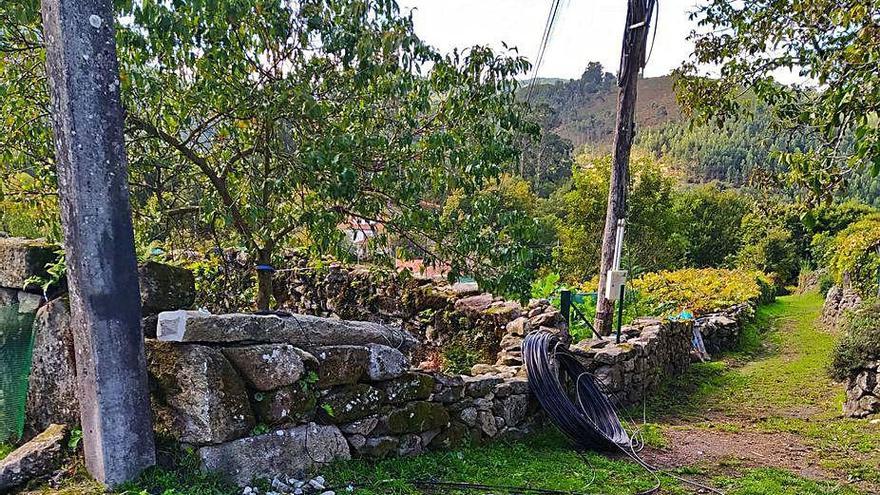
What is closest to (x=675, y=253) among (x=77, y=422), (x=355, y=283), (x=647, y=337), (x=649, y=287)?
(x=649, y=287)

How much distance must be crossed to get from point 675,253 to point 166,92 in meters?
19.0

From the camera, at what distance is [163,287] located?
11.4 feet

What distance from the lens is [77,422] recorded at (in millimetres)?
3258

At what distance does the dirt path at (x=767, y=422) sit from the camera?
5137 millimetres

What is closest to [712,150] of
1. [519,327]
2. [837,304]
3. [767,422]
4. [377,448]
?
[837,304]

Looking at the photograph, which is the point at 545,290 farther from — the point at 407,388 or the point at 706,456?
the point at 407,388

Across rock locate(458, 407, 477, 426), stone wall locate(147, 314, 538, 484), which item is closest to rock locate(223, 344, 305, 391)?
stone wall locate(147, 314, 538, 484)

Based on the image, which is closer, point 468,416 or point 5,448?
point 5,448

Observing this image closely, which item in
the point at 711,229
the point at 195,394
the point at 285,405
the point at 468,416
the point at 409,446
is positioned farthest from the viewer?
the point at 711,229

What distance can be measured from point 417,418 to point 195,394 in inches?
63.3

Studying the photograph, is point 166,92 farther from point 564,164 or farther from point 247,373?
point 564,164

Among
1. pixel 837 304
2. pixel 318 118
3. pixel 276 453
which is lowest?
pixel 837 304

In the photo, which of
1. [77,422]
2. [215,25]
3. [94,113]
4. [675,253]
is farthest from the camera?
[675,253]

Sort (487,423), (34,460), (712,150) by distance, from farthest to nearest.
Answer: (712,150) < (487,423) < (34,460)
